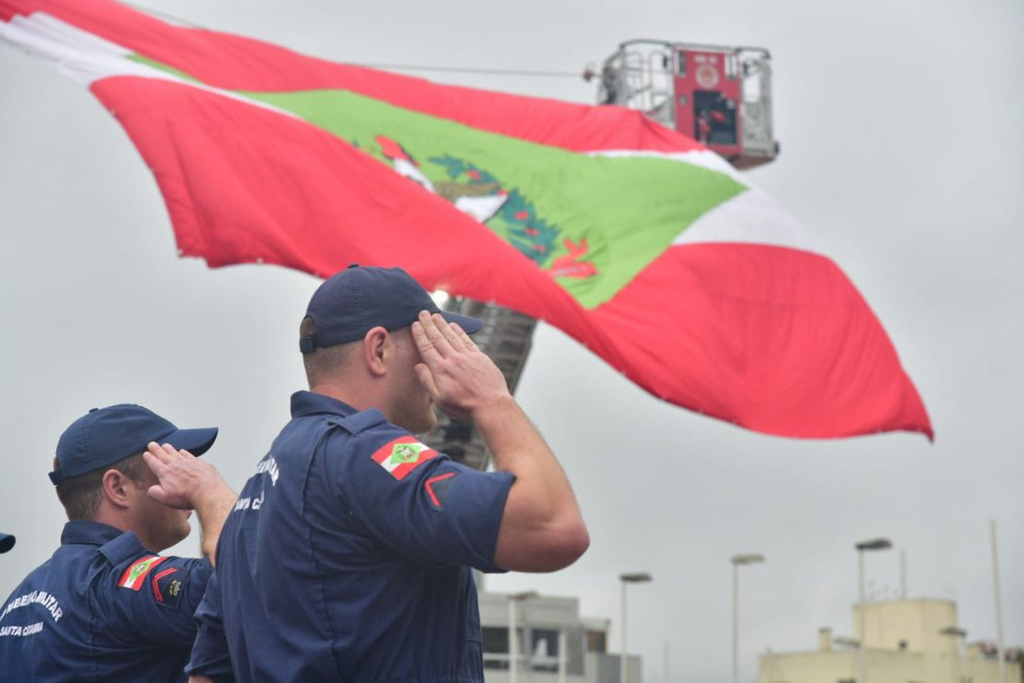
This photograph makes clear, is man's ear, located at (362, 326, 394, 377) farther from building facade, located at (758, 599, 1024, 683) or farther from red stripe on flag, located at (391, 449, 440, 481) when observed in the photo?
building facade, located at (758, 599, 1024, 683)

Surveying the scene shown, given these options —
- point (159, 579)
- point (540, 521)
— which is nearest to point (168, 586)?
point (159, 579)

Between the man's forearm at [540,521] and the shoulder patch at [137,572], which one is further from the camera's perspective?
the shoulder patch at [137,572]

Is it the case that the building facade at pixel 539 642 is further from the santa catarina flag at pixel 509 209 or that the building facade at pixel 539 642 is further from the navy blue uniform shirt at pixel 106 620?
the navy blue uniform shirt at pixel 106 620

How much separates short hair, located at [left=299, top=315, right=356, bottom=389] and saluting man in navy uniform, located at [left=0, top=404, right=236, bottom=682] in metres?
0.63

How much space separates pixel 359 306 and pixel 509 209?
15.3m

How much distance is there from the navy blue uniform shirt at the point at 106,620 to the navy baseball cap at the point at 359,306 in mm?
1126

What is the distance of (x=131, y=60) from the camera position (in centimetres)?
1697

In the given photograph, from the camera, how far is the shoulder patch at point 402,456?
3.88m

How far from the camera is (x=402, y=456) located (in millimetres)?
3906

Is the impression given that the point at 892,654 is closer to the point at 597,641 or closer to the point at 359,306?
the point at 597,641

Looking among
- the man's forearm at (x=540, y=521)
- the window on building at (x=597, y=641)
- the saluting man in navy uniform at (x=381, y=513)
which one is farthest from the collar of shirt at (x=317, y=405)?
the window on building at (x=597, y=641)

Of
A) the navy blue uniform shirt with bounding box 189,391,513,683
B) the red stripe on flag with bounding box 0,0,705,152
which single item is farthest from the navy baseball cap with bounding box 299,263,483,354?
the red stripe on flag with bounding box 0,0,705,152

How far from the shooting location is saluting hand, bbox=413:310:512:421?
404 cm

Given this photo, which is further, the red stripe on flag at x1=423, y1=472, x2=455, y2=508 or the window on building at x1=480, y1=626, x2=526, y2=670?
the window on building at x1=480, y1=626, x2=526, y2=670
